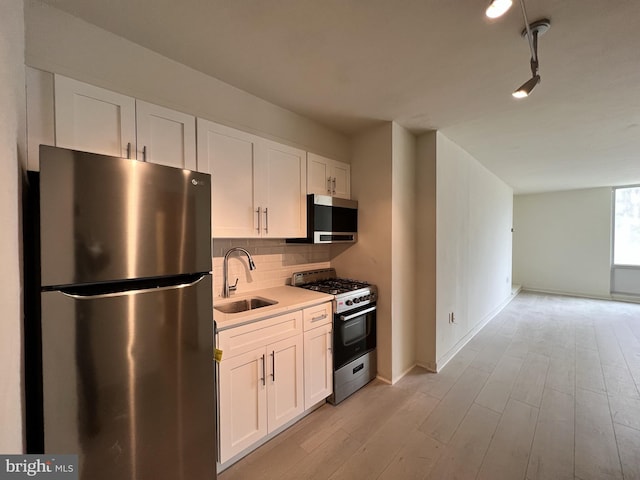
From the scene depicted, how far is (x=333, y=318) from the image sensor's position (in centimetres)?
224

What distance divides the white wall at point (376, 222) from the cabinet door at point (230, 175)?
3.90 feet

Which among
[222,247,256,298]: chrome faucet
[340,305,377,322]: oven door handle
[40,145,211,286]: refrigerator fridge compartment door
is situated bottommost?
[340,305,377,322]: oven door handle

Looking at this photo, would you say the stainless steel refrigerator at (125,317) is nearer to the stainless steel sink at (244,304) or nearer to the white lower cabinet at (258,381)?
the white lower cabinet at (258,381)

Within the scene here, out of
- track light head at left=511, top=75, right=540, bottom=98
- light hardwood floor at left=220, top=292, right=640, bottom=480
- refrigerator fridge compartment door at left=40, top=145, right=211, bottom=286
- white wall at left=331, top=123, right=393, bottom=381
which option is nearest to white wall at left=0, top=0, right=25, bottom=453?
refrigerator fridge compartment door at left=40, top=145, right=211, bottom=286

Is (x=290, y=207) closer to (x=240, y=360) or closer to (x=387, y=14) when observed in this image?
(x=240, y=360)

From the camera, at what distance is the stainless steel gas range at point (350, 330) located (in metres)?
2.27

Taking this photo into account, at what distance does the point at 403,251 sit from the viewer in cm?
271

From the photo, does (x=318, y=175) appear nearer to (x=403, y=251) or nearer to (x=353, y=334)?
(x=403, y=251)

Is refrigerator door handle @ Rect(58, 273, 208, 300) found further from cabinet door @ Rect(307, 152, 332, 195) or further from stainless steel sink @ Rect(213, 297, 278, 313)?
cabinet door @ Rect(307, 152, 332, 195)

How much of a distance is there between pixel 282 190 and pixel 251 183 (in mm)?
302

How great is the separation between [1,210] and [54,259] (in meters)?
0.39

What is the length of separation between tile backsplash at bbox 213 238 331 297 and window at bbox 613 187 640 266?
281 inches

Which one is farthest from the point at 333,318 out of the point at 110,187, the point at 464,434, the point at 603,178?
the point at 603,178

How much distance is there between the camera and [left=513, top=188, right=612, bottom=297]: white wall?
230 inches
